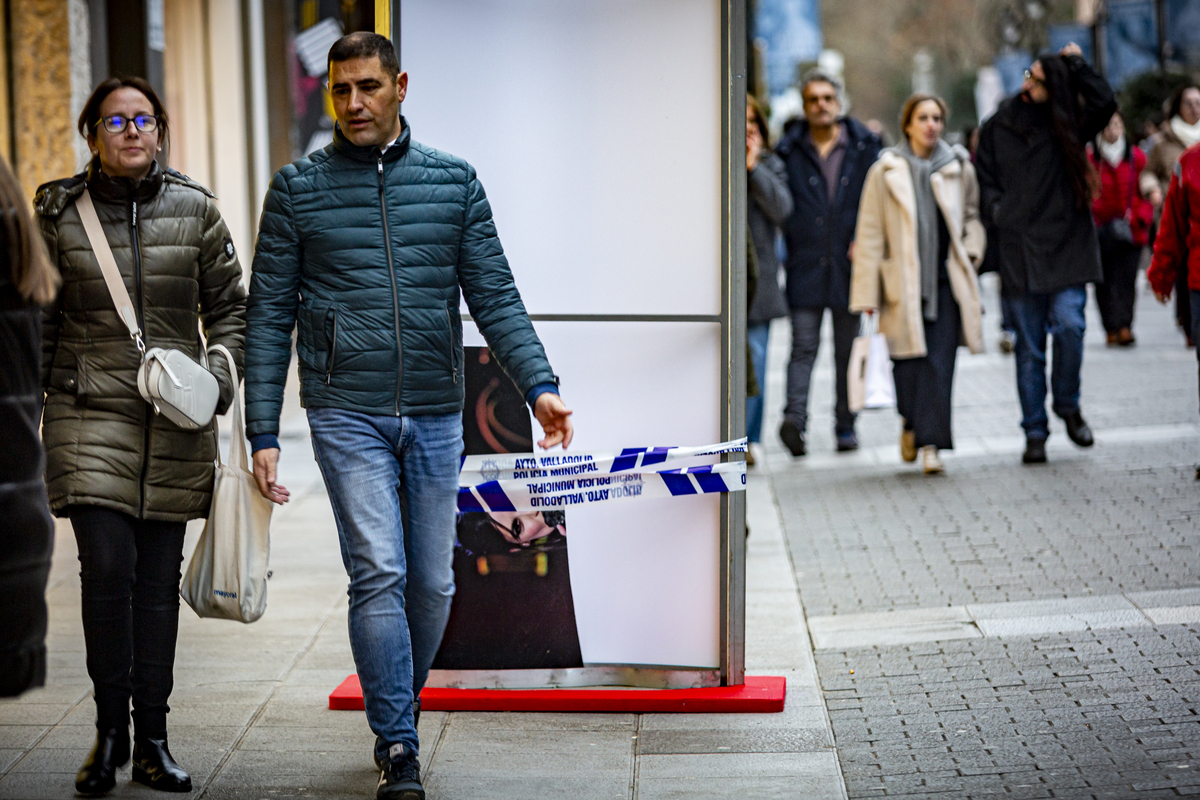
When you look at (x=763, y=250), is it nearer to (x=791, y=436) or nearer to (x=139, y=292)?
(x=791, y=436)

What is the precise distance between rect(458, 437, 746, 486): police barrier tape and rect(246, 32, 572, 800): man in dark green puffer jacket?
66cm

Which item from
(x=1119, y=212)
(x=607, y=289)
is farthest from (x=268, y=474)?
(x=1119, y=212)

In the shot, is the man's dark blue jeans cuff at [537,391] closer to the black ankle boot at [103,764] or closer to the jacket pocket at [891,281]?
the black ankle boot at [103,764]

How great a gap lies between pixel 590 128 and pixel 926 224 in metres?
4.20

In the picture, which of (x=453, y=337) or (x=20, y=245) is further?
(x=453, y=337)

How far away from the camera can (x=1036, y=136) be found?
8.53 metres

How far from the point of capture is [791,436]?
30.7 ft

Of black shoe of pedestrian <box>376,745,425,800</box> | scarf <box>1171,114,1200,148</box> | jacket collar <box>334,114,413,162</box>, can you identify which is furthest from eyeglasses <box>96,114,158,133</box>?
scarf <box>1171,114,1200,148</box>

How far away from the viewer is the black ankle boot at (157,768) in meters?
4.03

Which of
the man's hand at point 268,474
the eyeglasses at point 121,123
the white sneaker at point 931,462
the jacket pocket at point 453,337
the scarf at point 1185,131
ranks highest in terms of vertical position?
the scarf at point 1185,131

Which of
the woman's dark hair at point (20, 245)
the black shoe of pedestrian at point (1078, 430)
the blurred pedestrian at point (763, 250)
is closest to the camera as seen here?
the woman's dark hair at point (20, 245)

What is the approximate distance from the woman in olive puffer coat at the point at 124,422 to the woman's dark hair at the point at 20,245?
2.83ft

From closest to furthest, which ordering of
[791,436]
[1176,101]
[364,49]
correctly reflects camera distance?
[364,49] → [791,436] → [1176,101]

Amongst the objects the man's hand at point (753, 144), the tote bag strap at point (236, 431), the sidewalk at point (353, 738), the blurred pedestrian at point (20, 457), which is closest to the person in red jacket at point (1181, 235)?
the man's hand at point (753, 144)
